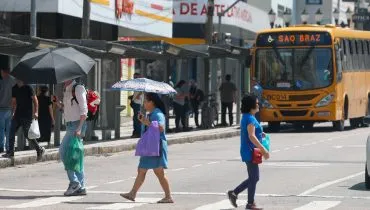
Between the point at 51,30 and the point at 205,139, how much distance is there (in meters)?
6.40

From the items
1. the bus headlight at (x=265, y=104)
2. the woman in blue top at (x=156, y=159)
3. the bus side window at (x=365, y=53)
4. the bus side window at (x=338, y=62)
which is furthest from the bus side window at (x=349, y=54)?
the woman in blue top at (x=156, y=159)

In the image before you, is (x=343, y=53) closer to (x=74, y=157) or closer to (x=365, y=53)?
(x=365, y=53)

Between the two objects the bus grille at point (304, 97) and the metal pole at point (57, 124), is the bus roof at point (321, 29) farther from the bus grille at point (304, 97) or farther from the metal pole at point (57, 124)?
the metal pole at point (57, 124)

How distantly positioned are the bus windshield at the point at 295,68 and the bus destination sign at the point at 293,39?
20 centimetres

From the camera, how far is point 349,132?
39750 millimetres


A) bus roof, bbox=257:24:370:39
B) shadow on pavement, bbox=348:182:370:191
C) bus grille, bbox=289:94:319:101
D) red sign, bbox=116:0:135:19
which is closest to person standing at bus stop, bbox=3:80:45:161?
shadow on pavement, bbox=348:182:370:191

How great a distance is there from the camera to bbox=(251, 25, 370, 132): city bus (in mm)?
39188

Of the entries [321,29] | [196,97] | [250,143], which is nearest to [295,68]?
[321,29]

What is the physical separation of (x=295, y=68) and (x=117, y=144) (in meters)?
12.2

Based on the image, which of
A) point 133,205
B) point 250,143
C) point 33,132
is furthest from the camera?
point 33,132

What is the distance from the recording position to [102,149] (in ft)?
90.7

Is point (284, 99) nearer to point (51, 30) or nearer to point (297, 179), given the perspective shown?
point (51, 30)

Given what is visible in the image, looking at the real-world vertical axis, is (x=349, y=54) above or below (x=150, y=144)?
above

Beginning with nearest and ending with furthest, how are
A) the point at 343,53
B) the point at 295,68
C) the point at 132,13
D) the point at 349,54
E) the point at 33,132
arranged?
1. the point at 33,132
2. the point at 295,68
3. the point at 343,53
4. the point at 349,54
5. the point at 132,13
